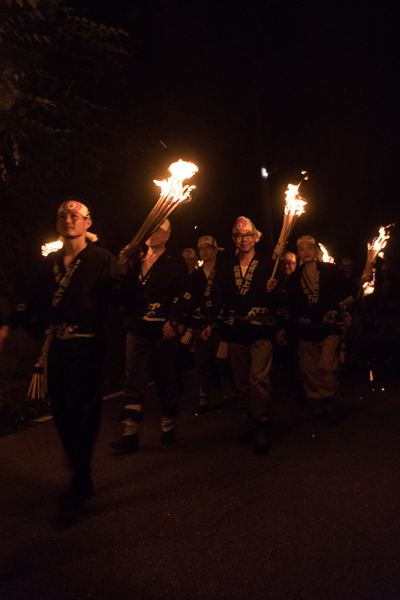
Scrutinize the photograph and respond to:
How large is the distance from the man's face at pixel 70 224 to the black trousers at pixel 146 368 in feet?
5.23

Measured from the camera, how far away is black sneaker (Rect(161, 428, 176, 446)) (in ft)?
17.7

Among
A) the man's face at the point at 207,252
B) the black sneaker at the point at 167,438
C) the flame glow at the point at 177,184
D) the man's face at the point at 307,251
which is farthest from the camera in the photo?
the man's face at the point at 207,252

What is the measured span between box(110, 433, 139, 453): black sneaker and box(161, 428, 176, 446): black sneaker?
33cm

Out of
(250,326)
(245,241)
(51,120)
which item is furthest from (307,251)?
(51,120)

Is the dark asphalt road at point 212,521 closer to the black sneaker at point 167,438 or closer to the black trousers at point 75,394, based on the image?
the black sneaker at point 167,438

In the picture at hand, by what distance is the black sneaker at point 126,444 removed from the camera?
16.8 ft

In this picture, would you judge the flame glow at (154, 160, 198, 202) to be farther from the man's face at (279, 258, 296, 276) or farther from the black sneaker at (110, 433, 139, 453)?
the man's face at (279, 258, 296, 276)

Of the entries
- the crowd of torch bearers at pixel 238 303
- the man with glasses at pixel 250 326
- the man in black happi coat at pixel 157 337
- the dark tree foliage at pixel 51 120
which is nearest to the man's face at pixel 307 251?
the crowd of torch bearers at pixel 238 303

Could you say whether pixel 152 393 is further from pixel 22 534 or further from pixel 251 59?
pixel 251 59

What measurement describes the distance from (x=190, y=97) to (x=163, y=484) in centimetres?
1205

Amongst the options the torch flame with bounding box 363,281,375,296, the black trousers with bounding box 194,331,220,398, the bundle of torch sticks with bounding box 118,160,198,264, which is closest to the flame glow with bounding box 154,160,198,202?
the bundle of torch sticks with bounding box 118,160,198,264

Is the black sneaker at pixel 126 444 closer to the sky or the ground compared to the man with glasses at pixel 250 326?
closer to the ground

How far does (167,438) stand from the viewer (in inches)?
214

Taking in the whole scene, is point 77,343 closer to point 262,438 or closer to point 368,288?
point 262,438
